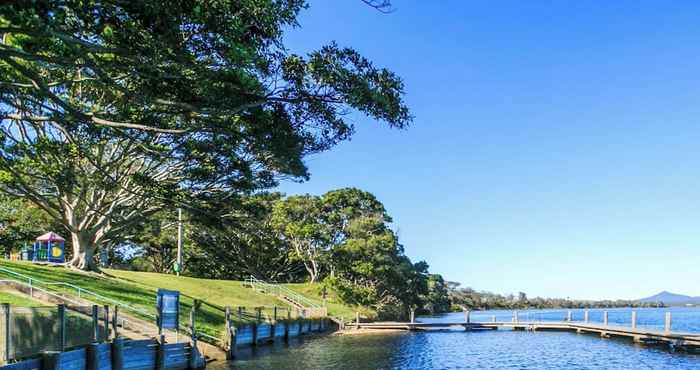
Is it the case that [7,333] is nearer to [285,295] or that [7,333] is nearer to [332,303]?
[285,295]

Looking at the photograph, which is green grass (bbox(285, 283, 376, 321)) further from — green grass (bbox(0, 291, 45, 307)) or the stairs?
green grass (bbox(0, 291, 45, 307))

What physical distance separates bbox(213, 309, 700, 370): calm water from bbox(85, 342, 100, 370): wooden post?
7.23m

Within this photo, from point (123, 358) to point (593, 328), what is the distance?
39705mm

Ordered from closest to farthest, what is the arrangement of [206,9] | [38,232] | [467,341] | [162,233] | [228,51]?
[206,9], [228,51], [467,341], [38,232], [162,233]

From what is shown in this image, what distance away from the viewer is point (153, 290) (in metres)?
35.9

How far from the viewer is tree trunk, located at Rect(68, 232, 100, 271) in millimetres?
35344

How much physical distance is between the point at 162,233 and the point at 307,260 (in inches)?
695

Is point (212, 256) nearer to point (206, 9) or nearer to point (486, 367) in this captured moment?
point (486, 367)

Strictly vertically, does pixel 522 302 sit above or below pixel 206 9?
below

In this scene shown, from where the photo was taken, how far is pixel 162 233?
66.5m

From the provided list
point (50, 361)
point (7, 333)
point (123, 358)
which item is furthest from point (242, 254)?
point (7, 333)

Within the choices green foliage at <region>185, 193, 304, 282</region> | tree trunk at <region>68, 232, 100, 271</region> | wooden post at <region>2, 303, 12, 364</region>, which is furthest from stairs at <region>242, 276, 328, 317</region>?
wooden post at <region>2, 303, 12, 364</region>

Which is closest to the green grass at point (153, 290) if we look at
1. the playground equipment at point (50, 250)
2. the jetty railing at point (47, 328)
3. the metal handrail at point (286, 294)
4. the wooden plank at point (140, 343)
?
the metal handrail at point (286, 294)

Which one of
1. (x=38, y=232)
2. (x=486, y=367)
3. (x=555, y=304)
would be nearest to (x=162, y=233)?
(x=38, y=232)
